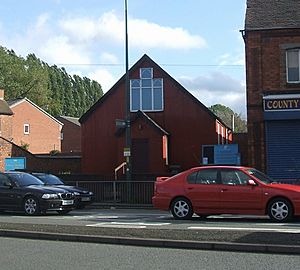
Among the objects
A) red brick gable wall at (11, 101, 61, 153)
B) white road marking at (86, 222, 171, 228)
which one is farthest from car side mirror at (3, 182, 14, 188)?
red brick gable wall at (11, 101, 61, 153)

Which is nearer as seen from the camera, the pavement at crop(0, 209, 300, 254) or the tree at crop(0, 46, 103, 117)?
the pavement at crop(0, 209, 300, 254)

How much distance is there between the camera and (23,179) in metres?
20.1

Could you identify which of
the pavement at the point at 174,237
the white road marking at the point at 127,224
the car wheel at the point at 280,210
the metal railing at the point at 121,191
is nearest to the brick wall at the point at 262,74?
the metal railing at the point at 121,191

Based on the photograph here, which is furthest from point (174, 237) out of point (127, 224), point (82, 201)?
point (82, 201)

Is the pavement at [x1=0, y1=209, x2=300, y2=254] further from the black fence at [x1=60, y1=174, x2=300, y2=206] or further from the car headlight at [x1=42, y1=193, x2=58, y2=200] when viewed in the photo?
the black fence at [x1=60, y1=174, x2=300, y2=206]

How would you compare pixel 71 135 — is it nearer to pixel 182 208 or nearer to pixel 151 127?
pixel 151 127

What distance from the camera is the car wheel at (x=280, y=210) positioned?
15023 millimetres

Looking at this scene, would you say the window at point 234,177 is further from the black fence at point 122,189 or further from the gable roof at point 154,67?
the gable roof at point 154,67

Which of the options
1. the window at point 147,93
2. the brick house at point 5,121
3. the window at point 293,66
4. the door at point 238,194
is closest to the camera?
the door at point 238,194

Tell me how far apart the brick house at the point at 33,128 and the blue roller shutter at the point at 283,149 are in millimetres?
40671

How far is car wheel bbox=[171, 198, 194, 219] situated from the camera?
52.9 feet

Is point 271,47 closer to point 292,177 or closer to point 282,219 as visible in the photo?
point 292,177

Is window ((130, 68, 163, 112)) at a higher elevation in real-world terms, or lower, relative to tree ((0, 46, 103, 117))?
lower

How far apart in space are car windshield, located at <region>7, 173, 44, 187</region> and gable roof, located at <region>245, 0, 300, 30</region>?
1167 cm
